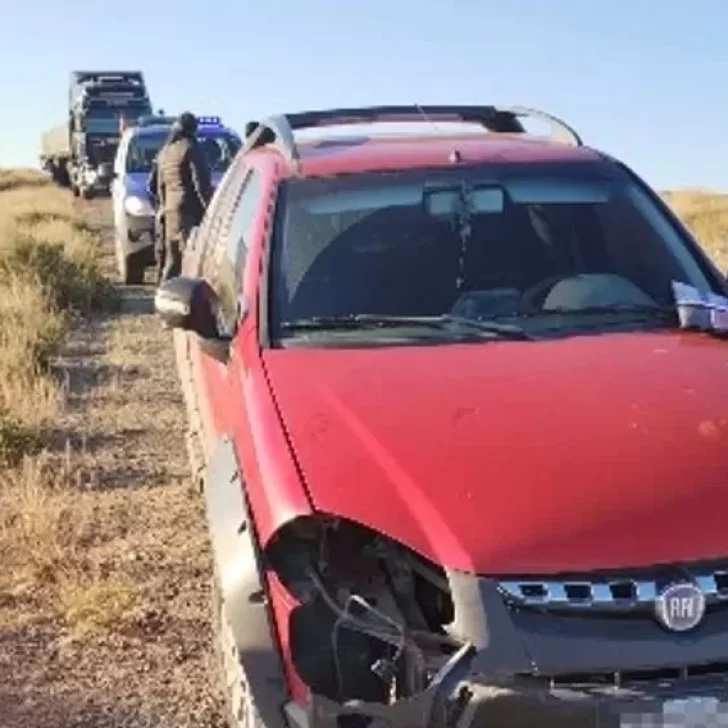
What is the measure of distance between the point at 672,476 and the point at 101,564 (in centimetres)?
343

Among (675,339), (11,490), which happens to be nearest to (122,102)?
(11,490)

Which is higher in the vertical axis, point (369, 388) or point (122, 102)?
point (369, 388)

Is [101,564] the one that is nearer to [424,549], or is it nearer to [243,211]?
[243,211]

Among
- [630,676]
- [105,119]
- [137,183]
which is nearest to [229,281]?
[630,676]

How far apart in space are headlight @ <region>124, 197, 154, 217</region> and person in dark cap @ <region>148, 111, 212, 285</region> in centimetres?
316

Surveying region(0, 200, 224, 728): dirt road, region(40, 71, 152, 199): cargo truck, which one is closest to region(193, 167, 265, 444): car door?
region(0, 200, 224, 728): dirt road

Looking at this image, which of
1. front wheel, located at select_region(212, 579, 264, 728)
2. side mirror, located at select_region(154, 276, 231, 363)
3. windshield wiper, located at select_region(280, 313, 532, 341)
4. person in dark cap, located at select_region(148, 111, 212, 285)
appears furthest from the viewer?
person in dark cap, located at select_region(148, 111, 212, 285)

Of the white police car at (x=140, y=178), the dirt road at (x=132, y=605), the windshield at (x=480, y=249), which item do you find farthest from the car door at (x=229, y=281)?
the white police car at (x=140, y=178)

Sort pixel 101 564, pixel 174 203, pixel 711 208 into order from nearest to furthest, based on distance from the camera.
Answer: pixel 101 564 < pixel 174 203 < pixel 711 208

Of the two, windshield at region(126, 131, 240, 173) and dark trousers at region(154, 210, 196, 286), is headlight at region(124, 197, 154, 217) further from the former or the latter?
dark trousers at region(154, 210, 196, 286)

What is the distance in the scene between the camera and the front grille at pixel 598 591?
11.1ft

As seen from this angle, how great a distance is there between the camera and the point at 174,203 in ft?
45.5

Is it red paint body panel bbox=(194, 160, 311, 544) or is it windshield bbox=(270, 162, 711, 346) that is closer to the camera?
red paint body panel bbox=(194, 160, 311, 544)

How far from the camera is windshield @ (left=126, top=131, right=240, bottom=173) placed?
58.4 ft
